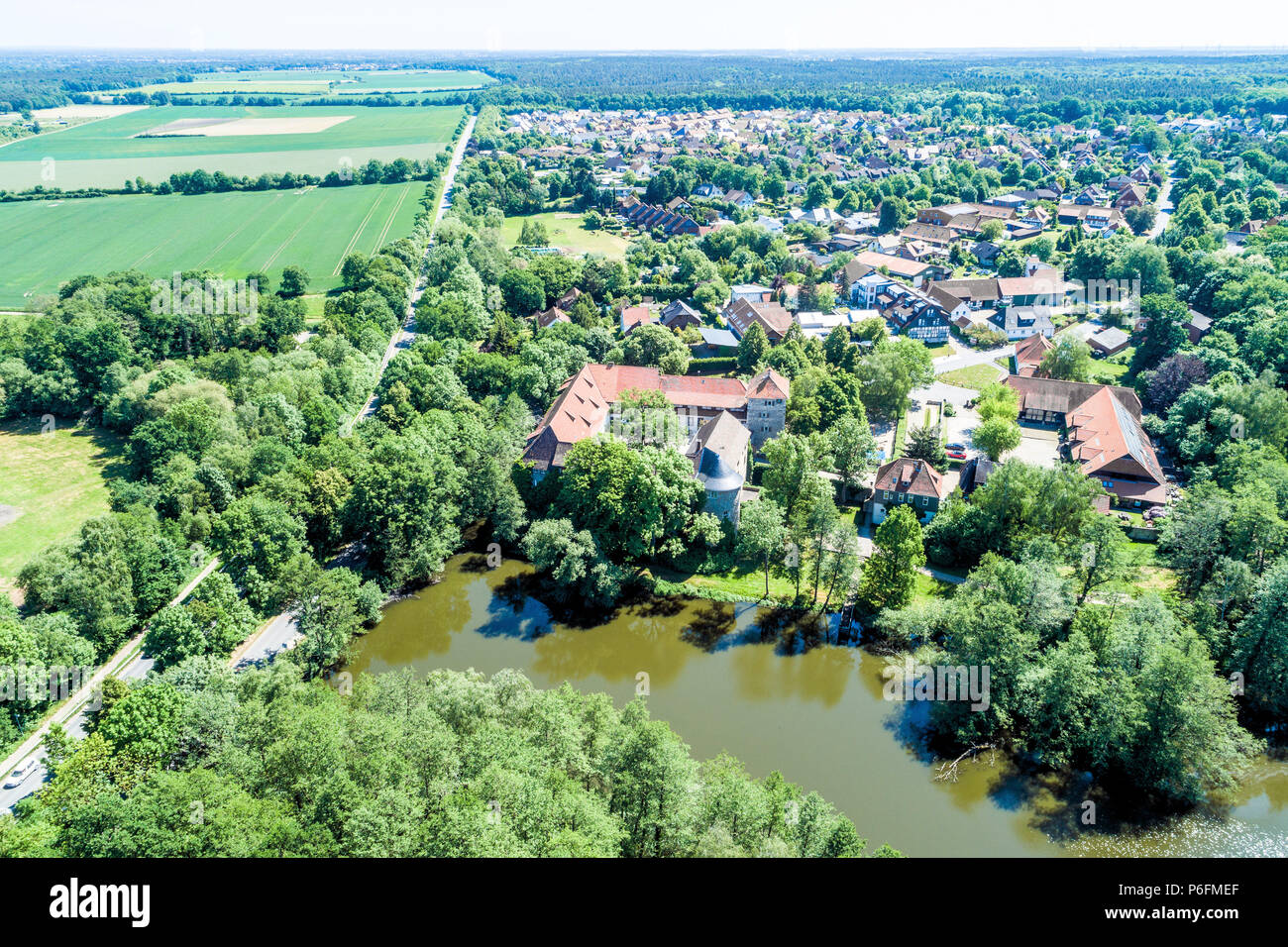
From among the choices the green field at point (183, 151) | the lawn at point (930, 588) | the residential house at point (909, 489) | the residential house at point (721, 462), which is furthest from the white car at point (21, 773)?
the green field at point (183, 151)

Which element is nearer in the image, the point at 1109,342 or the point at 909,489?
the point at 909,489

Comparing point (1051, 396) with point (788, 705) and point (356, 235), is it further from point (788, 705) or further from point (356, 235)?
point (356, 235)

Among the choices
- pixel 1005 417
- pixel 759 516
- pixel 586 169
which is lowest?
pixel 759 516

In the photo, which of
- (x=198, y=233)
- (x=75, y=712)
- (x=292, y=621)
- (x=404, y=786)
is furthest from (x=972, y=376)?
(x=198, y=233)

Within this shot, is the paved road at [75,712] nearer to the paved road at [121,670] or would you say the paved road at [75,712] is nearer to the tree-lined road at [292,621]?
the paved road at [121,670]

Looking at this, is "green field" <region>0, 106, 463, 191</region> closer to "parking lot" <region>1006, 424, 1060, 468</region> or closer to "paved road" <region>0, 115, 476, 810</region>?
"paved road" <region>0, 115, 476, 810</region>
